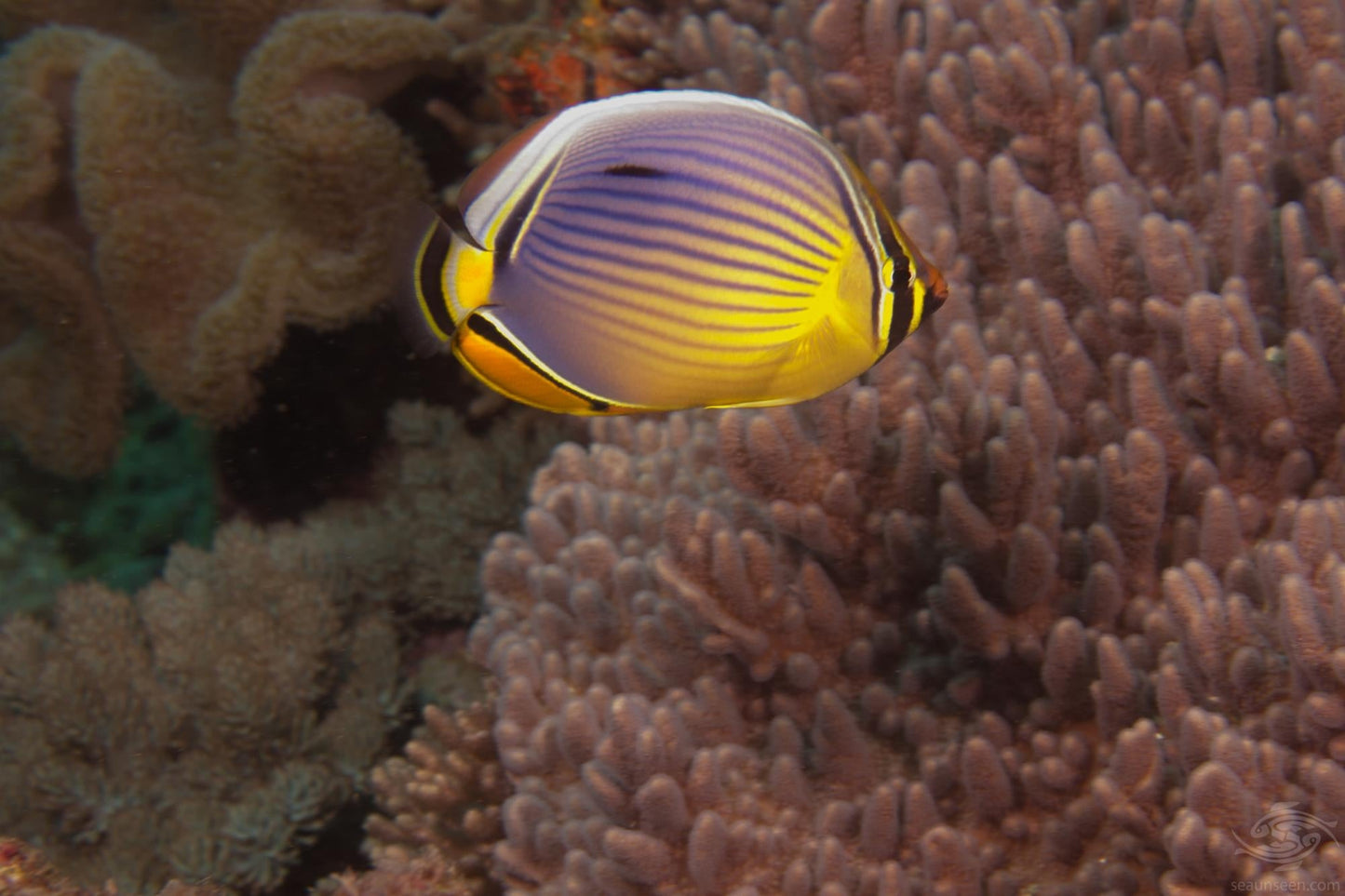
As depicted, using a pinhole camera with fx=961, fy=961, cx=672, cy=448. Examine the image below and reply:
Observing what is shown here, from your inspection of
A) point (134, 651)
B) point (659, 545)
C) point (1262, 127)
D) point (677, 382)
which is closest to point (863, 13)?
point (1262, 127)

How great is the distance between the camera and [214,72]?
5.02 meters

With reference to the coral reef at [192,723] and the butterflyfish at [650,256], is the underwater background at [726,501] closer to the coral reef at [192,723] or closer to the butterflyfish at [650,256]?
the coral reef at [192,723]

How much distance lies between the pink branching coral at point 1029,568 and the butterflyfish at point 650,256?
2.97 feet

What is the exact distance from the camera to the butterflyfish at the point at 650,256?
53.6 inches

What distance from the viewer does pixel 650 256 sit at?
1.38 metres

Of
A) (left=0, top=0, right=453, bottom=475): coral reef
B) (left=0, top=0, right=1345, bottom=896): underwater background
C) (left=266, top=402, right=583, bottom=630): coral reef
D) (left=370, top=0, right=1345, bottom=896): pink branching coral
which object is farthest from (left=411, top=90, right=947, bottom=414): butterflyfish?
(left=0, top=0, right=453, bottom=475): coral reef

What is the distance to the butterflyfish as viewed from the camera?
1.36m

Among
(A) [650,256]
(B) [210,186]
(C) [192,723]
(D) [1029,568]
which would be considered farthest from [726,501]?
(B) [210,186]

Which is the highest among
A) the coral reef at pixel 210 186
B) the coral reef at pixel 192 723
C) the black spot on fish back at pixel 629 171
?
the black spot on fish back at pixel 629 171

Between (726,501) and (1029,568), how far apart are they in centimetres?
87

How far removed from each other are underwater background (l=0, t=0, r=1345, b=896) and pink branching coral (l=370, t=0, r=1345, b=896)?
1cm

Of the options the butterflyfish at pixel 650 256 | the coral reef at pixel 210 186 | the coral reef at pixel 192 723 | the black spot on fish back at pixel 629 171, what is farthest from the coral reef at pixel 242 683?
the black spot on fish back at pixel 629 171

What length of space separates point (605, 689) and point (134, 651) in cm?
278

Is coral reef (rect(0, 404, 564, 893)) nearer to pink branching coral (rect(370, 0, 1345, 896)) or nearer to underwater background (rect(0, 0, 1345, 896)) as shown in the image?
underwater background (rect(0, 0, 1345, 896))
